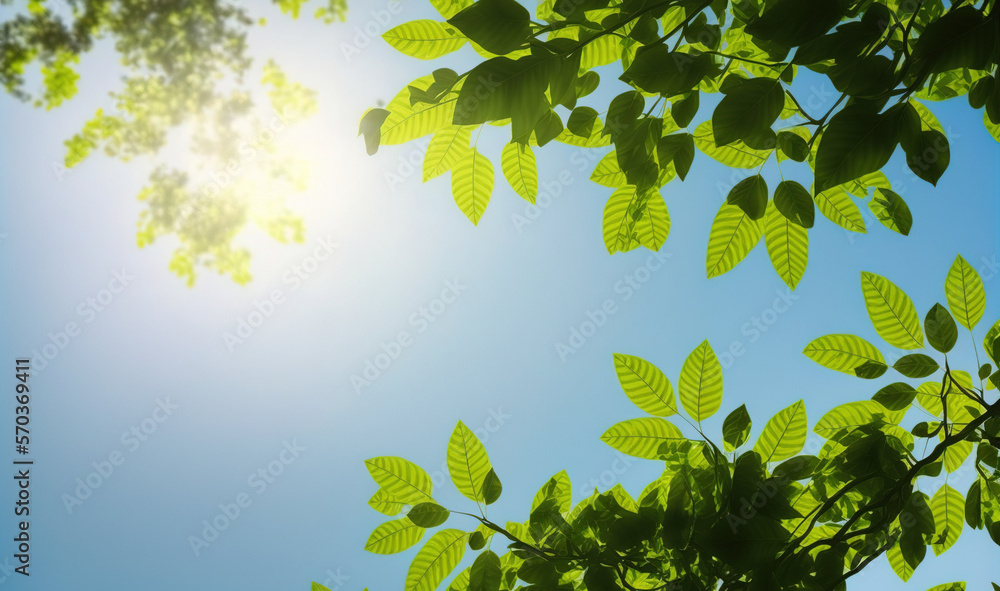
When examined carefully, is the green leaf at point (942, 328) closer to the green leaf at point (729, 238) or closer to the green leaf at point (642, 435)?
the green leaf at point (729, 238)

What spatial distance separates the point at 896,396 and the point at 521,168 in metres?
0.67

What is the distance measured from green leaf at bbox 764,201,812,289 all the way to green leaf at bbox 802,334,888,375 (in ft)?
0.45

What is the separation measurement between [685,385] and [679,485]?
0.14m

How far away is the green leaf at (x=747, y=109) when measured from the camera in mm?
632

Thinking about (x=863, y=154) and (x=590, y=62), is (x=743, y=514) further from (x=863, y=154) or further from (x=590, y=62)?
(x=590, y=62)

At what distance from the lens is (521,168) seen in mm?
807

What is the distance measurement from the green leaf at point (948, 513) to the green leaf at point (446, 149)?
36.9 inches

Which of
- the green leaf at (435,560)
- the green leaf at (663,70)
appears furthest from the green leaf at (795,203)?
the green leaf at (435,560)

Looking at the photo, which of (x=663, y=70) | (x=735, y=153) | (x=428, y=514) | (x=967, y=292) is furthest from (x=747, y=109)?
(x=428, y=514)

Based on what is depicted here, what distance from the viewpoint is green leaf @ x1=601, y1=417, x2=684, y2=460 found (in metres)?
0.85

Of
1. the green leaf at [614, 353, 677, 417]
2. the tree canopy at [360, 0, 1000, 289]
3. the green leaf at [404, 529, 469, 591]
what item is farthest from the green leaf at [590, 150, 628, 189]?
the green leaf at [404, 529, 469, 591]

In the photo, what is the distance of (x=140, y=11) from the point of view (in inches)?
147

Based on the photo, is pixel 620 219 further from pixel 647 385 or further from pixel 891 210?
pixel 891 210

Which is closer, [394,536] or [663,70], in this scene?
[663,70]
